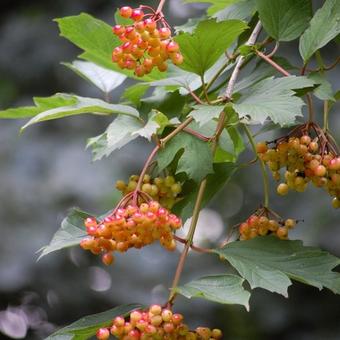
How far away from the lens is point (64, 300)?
2590 millimetres

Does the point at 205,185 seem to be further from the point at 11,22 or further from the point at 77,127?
the point at 11,22

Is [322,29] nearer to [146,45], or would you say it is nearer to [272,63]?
[272,63]

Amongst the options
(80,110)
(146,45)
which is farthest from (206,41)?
(80,110)

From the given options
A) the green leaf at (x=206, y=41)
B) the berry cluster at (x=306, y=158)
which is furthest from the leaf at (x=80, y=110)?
the berry cluster at (x=306, y=158)

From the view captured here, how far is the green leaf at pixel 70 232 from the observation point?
113cm

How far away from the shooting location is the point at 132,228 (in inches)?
39.8

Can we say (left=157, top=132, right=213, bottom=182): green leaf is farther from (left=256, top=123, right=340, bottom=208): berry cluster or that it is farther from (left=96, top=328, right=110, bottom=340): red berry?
(left=96, top=328, right=110, bottom=340): red berry

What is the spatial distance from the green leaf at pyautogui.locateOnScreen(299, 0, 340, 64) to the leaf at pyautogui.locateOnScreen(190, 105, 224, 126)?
0.18m

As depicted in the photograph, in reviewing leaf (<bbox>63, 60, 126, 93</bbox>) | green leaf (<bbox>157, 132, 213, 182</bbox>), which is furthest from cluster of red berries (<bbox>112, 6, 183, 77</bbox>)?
leaf (<bbox>63, 60, 126, 93</bbox>)

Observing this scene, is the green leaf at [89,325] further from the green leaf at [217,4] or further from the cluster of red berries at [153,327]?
the green leaf at [217,4]

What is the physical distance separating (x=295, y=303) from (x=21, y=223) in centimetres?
A: 93

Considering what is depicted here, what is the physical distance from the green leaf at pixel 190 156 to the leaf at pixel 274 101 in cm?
8

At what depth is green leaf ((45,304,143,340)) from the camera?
1.08m

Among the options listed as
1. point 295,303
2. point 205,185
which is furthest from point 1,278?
point 205,185
